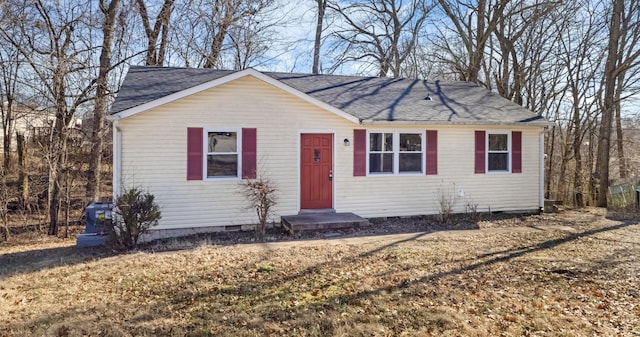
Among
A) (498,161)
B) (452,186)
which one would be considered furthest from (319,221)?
(498,161)

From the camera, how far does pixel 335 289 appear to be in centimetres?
550

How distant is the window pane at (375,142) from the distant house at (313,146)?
3cm

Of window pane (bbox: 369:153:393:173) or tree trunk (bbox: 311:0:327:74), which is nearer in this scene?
window pane (bbox: 369:153:393:173)

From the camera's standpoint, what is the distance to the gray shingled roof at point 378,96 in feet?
32.9

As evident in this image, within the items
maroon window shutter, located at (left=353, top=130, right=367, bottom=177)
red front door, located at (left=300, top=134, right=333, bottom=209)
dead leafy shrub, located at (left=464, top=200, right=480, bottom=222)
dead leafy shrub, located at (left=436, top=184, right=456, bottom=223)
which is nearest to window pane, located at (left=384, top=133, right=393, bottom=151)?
maroon window shutter, located at (left=353, top=130, right=367, bottom=177)

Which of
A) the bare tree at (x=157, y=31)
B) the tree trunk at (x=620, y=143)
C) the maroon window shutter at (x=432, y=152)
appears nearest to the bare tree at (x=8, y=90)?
the bare tree at (x=157, y=31)

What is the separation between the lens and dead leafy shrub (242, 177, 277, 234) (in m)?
9.02

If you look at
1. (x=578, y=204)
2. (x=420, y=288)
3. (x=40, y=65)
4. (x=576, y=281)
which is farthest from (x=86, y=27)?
(x=578, y=204)

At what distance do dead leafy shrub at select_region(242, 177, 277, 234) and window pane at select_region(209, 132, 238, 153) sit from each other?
33.7 inches

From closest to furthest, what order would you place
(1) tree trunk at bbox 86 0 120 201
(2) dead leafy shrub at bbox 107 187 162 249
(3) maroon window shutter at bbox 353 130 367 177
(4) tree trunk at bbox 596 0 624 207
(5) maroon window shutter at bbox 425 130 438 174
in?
(2) dead leafy shrub at bbox 107 187 162 249, (3) maroon window shutter at bbox 353 130 367 177, (5) maroon window shutter at bbox 425 130 438 174, (1) tree trunk at bbox 86 0 120 201, (4) tree trunk at bbox 596 0 624 207

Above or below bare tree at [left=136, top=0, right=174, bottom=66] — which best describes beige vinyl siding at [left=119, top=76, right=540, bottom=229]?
below

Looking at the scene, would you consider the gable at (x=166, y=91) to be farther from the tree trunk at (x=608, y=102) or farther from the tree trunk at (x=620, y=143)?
the tree trunk at (x=620, y=143)

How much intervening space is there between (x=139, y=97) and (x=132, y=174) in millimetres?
1758

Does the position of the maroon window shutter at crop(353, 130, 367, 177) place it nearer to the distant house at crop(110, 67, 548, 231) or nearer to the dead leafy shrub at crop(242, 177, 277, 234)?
the distant house at crop(110, 67, 548, 231)
